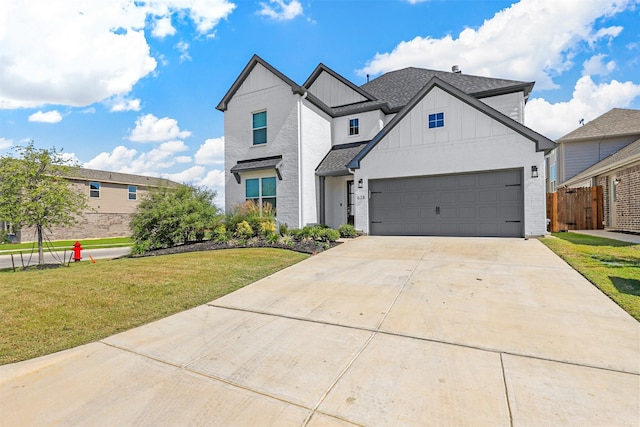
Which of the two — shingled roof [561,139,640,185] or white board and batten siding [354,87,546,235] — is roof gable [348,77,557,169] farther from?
shingled roof [561,139,640,185]

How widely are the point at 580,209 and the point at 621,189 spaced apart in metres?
2.34

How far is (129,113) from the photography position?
57.2 feet

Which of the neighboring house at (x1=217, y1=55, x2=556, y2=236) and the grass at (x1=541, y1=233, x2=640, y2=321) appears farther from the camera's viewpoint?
the neighboring house at (x1=217, y1=55, x2=556, y2=236)

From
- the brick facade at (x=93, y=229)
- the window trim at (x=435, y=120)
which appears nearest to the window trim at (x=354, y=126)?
the window trim at (x=435, y=120)

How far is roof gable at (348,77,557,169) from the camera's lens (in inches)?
390

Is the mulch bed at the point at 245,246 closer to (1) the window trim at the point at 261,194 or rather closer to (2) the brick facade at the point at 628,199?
(1) the window trim at the point at 261,194

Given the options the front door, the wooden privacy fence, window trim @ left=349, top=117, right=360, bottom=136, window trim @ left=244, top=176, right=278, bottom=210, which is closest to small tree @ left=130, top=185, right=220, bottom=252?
window trim @ left=244, top=176, right=278, bottom=210

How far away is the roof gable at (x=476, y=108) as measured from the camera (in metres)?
9.91

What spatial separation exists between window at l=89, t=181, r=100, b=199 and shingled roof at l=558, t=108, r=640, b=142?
3607 cm

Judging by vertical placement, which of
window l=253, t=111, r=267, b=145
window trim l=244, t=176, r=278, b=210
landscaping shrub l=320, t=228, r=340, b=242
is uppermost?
window l=253, t=111, r=267, b=145

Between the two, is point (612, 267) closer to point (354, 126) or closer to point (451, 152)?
point (451, 152)

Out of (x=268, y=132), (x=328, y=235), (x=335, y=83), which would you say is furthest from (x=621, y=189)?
(x=268, y=132)

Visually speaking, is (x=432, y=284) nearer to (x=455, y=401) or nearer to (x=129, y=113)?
(x=455, y=401)

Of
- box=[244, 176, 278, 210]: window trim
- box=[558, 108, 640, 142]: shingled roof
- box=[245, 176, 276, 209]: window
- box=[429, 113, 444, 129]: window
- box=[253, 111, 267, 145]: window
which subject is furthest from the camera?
box=[558, 108, 640, 142]: shingled roof
